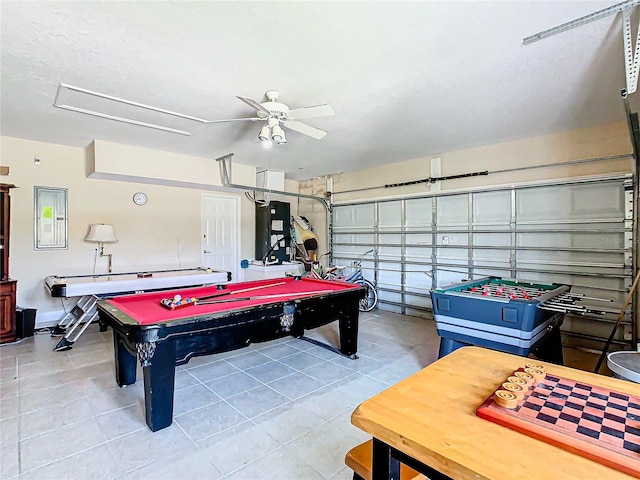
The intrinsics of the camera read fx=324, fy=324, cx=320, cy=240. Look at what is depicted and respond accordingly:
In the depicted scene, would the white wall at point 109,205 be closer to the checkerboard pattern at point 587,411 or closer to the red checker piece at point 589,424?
the checkerboard pattern at point 587,411

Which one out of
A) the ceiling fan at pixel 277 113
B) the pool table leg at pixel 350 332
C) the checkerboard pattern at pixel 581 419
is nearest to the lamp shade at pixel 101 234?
the ceiling fan at pixel 277 113

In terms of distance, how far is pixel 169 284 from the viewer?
4355 millimetres

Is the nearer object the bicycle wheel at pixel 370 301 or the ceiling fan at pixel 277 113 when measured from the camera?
the ceiling fan at pixel 277 113

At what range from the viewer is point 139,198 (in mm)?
5461

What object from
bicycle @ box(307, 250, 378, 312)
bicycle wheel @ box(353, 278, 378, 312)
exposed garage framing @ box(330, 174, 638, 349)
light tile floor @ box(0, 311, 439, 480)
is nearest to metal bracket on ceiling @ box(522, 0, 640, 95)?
exposed garage framing @ box(330, 174, 638, 349)

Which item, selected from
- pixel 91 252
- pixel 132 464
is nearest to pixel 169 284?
pixel 91 252

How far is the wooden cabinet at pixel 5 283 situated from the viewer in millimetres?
4020

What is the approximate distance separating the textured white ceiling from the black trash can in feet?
7.70

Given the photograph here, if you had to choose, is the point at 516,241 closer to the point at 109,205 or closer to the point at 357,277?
the point at 357,277

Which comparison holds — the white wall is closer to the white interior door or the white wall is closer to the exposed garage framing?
the white interior door

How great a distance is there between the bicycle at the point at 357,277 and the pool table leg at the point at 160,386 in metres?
3.68

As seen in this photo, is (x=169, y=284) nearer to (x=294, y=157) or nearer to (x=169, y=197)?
(x=169, y=197)

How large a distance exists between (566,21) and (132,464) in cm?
388

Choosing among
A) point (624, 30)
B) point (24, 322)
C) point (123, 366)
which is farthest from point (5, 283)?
point (624, 30)
